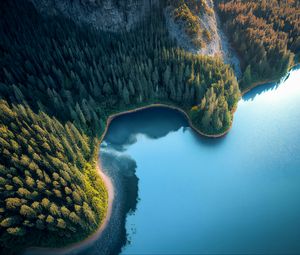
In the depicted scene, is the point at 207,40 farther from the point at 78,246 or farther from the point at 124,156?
the point at 78,246

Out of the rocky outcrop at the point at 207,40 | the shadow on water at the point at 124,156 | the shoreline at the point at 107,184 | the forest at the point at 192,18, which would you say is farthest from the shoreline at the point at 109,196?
the forest at the point at 192,18

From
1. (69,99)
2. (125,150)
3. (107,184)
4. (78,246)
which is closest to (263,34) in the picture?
(125,150)

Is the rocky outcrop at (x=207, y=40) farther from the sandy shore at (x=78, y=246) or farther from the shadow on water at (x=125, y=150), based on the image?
the sandy shore at (x=78, y=246)

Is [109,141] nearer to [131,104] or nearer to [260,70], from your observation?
[131,104]

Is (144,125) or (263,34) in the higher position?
(263,34)

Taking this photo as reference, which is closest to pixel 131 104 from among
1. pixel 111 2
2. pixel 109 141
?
pixel 109 141

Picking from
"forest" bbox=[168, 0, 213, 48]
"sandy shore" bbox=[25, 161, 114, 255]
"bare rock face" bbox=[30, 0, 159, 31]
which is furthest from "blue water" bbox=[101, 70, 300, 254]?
"bare rock face" bbox=[30, 0, 159, 31]

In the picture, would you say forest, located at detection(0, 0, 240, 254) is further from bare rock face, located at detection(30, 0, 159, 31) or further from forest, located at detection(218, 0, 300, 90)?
forest, located at detection(218, 0, 300, 90)
